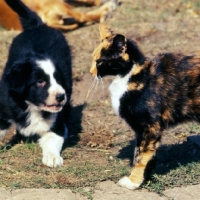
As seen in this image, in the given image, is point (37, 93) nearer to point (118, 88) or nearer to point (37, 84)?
point (37, 84)

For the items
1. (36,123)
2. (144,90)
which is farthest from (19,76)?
(144,90)

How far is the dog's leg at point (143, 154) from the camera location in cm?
531

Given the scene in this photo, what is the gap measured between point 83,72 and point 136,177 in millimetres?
3299

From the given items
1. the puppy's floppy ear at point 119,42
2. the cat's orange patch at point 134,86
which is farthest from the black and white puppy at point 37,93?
the puppy's floppy ear at point 119,42

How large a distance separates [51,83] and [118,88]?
39.3 inches

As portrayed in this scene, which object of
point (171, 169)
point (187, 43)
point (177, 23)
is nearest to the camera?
point (171, 169)

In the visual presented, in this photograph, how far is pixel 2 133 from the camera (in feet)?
Answer: 21.3

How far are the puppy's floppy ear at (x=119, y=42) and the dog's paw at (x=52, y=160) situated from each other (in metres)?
1.49

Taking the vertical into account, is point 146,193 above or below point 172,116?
below

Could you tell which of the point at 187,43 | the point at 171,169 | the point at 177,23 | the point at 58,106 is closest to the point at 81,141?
the point at 58,106

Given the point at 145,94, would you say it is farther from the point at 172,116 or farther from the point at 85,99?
the point at 85,99

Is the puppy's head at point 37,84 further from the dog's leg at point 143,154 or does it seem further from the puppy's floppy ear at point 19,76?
the dog's leg at point 143,154

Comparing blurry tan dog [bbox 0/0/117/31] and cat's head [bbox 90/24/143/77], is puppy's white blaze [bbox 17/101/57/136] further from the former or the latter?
blurry tan dog [bbox 0/0/117/31]

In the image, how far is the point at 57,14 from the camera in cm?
1059
